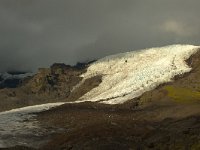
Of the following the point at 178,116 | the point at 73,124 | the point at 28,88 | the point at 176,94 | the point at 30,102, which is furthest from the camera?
the point at 28,88

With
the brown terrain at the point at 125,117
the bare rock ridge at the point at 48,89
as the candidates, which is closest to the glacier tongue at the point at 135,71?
the brown terrain at the point at 125,117

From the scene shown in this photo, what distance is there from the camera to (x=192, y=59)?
499ft

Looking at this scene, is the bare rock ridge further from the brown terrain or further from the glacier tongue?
the glacier tongue

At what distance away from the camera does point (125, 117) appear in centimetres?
9825

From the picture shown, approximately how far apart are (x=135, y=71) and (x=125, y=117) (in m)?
56.9

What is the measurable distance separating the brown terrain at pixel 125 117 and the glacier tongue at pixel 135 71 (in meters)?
3.94

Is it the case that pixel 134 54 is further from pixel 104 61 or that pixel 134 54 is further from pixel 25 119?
pixel 25 119

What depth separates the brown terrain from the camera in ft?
186

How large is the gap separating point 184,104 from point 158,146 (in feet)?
169

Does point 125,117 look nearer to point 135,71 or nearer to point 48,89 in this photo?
point 135,71

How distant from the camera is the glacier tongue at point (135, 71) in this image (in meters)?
133

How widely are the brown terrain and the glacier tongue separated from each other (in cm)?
394

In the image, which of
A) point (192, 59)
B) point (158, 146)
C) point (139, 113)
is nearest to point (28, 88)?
point (192, 59)

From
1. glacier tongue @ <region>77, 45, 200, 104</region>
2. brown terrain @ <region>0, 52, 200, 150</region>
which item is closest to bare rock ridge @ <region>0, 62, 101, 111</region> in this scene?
brown terrain @ <region>0, 52, 200, 150</region>
